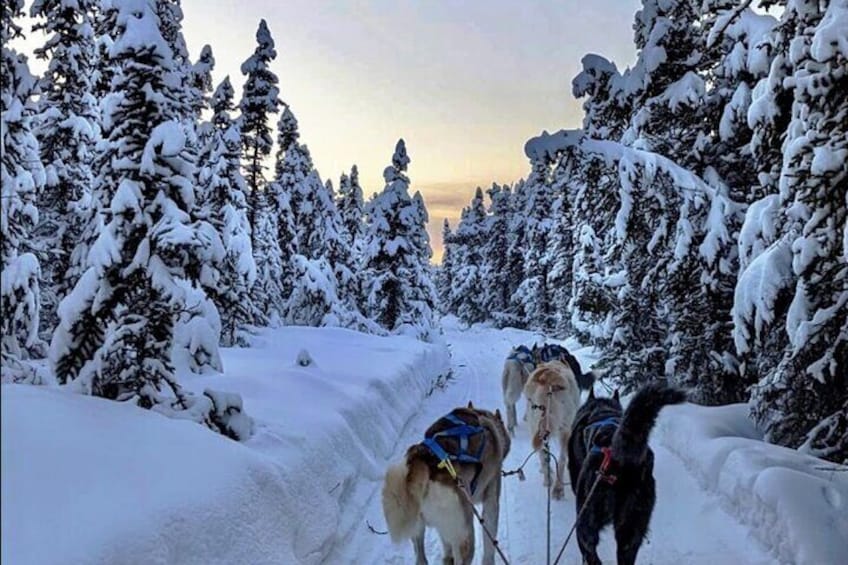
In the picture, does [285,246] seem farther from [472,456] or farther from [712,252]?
[472,456]

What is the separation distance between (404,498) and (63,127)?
13937 millimetres

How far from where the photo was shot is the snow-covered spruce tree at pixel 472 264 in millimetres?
56000

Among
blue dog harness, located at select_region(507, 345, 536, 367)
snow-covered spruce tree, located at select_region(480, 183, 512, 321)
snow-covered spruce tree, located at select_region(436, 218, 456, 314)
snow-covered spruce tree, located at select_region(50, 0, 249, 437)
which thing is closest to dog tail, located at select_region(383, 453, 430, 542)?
snow-covered spruce tree, located at select_region(50, 0, 249, 437)

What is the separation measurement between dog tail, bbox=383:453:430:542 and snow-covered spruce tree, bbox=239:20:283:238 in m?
18.8

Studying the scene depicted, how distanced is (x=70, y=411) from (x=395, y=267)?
2236 cm

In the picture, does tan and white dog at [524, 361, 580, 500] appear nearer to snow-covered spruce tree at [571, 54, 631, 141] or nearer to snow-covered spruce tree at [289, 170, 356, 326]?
snow-covered spruce tree at [571, 54, 631, 141]

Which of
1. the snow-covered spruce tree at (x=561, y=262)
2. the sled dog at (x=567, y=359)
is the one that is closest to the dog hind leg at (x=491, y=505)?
the sled dog at (x=567, y=359)

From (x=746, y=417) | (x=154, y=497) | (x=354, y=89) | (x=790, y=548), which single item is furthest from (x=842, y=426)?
(x=354, y=89)

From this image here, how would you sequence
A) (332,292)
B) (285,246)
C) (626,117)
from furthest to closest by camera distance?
(285,246), (332,292), (626,117)

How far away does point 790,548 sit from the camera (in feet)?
16.9

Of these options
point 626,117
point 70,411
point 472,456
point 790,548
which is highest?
point 626,117

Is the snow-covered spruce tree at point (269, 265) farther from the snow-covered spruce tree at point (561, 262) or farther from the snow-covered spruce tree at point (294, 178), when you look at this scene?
the snow-covered spruce tree at point (561, 262)

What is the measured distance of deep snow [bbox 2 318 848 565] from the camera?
344 centimetres

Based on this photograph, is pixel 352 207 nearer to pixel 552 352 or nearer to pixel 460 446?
pixel 552 352
